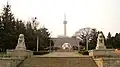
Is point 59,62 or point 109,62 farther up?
point 109,62

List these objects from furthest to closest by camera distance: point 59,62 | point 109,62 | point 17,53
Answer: point 17,53, point 59,62, point 109,62

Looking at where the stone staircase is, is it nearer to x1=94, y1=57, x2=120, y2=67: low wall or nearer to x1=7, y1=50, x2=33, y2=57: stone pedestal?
x1=7, y1=50, x2=33, y2=57: stone pedestal

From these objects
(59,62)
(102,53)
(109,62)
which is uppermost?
(102,53)

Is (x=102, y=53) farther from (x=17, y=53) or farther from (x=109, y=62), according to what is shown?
(x=17, y=53)

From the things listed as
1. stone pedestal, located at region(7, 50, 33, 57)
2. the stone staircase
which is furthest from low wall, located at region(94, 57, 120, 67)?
stone pedestal, located at region(7, 50, 33, 57)

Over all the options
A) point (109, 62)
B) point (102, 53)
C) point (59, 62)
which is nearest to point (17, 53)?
point (59, 62)

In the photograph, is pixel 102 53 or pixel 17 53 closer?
pixel 17 53

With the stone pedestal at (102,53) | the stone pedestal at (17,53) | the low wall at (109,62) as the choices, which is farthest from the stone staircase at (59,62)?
the low wall at (109,62)

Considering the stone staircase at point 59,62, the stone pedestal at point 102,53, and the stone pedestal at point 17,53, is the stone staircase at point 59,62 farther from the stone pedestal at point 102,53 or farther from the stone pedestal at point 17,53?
the stone pedestal at point 102,53

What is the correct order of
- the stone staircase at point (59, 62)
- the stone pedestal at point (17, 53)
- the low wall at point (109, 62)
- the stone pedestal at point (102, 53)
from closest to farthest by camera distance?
the low wall at point (109, 62), the stone staircase at point (59, 62), the stone pedestal at point (17, 53), the stone pedestal at point (102, 53)

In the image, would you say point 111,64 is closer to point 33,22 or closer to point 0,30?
point 0,30

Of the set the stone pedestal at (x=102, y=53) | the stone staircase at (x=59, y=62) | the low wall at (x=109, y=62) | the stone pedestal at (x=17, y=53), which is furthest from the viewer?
the stone pedestal at (x=102, y=53)

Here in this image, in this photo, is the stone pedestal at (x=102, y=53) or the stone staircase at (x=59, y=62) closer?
the stone staircase at (x=59, y=62)

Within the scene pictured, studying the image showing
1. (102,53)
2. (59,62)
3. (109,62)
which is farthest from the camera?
(102,53)
